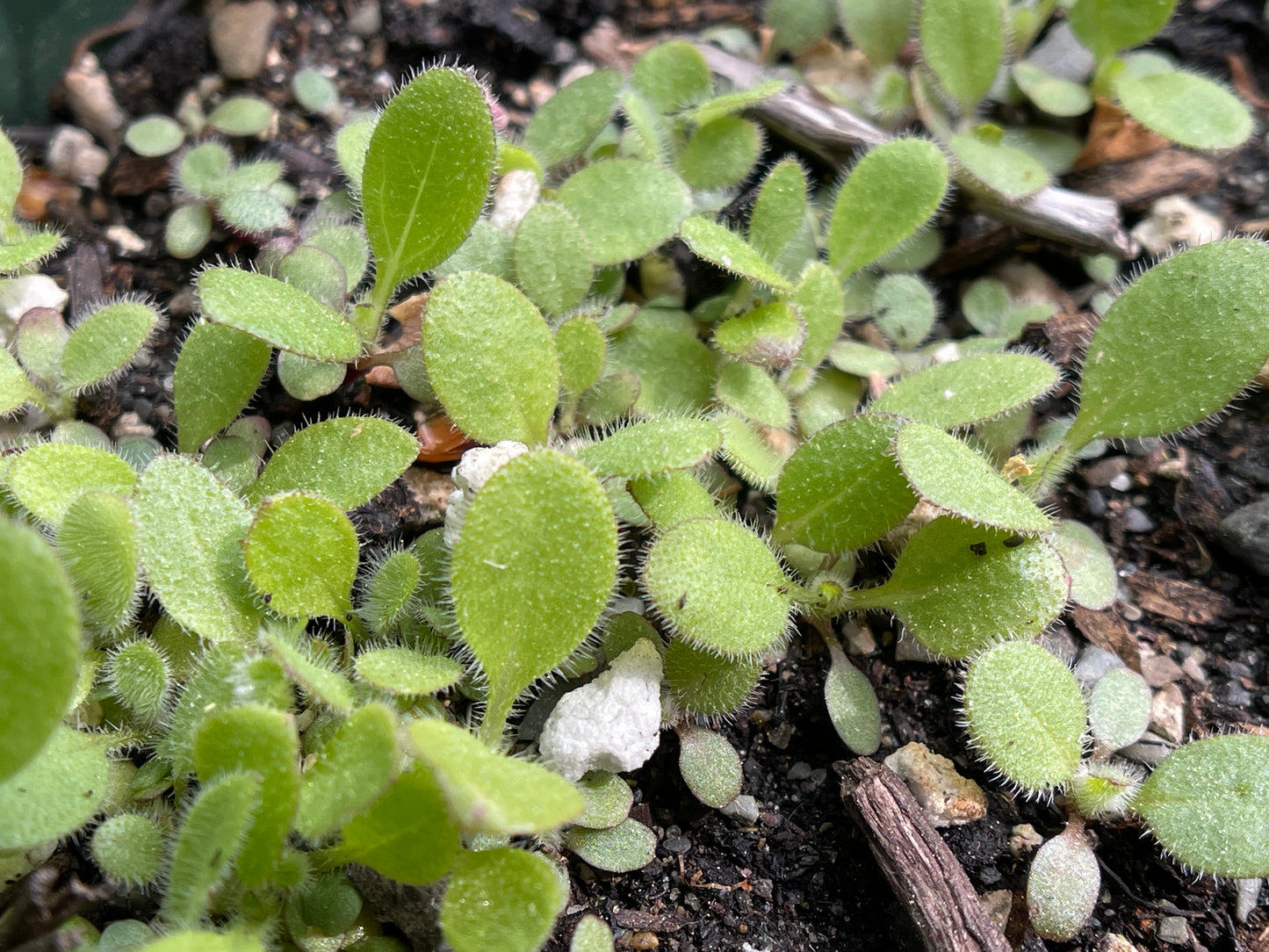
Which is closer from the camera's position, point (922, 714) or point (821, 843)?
point (821, 843)

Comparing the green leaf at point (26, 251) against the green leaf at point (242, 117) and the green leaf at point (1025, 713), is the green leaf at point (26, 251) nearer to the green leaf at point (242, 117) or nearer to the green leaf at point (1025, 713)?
the green leaf at point (242, 117)

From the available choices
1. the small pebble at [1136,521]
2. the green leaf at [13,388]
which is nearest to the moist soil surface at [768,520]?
the small pebble at [1136,521]

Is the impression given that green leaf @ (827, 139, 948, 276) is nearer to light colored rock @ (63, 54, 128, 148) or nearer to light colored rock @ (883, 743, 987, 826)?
light colored rock @ (883, 743, 987, 826)

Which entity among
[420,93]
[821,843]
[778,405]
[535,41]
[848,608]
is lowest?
[821,843]

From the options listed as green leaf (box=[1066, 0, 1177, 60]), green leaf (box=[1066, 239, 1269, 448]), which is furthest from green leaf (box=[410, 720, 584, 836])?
green leaf (box=[1066, 0, 1177, 60])

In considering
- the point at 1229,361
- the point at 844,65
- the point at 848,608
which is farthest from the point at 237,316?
the point at 844,65

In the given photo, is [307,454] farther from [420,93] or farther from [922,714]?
[922,714]
